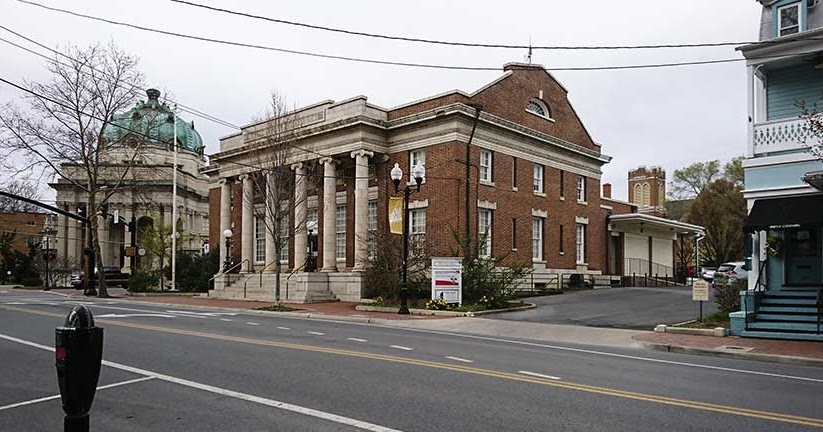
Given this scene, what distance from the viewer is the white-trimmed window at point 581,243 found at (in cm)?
3991

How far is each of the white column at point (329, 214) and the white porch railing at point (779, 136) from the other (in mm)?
20598

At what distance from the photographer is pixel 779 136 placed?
18.5 meters

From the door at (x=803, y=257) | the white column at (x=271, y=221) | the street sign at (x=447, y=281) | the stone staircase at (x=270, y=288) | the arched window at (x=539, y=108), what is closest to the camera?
the door at (x=803, y=257)

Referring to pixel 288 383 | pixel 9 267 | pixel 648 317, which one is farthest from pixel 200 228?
pixel 288 383

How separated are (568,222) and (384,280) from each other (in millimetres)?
14718

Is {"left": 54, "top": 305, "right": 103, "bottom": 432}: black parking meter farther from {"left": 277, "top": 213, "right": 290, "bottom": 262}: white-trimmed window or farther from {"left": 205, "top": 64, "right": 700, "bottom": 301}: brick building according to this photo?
{"left": 277, "top": 213, "right": 290, "bottom": 262}: white-trimmed window

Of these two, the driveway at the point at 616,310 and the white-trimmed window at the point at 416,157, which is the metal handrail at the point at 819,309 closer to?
the driveway at the point at 616,310

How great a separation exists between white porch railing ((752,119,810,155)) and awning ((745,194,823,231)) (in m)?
1.44

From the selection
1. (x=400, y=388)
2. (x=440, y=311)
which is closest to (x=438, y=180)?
(x=440, y=311)

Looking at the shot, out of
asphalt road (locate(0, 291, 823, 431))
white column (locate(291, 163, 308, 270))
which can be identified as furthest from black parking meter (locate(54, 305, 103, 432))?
white column (locate(291, 163, 308, 270))

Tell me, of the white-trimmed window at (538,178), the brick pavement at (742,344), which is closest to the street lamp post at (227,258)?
the white-trimmed window at (538,178)

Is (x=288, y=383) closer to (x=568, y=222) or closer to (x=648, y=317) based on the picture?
(x=648, y=317)

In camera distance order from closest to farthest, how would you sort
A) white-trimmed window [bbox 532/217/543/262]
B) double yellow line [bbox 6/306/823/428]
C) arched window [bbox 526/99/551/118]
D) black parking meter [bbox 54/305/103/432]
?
black parking meter [bbox 54/305/103/432] < double yellow line [bbox 6/306/823/428] < white-trimmed window [bbox 532/217/543/262] < arched window [bbox 526/99/551/118]

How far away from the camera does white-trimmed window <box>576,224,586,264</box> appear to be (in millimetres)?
39912
